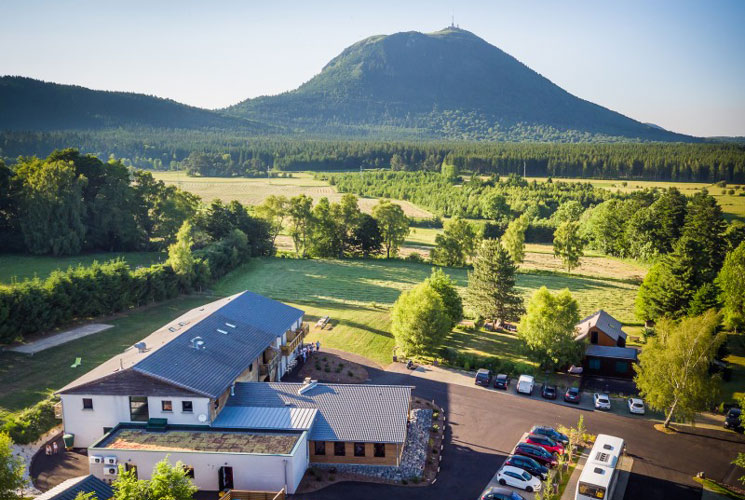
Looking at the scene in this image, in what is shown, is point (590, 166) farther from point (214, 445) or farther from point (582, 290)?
point (214, 445)

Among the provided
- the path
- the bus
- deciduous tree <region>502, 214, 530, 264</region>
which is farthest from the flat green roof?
deciduous tree <region>502, 214, 530, 264</region>

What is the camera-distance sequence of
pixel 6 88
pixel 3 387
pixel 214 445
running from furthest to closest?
pixel 6 88, pixel 3 387, pixel 214 445

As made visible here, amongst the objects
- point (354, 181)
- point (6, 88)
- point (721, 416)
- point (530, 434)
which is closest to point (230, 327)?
point (530, 434)

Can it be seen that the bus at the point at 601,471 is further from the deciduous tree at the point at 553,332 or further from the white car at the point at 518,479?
the deciduous tree at the point at 553,332

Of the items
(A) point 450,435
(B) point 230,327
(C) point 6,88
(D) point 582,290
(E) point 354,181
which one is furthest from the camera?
(C) point 6,88

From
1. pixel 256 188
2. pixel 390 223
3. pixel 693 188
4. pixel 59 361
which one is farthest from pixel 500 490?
pixel 693 188

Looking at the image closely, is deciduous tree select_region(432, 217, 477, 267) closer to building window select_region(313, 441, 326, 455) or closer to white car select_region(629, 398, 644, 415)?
white car select_region(629, 398, 644, 415)

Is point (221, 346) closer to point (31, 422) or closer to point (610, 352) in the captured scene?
point (31, 422)
